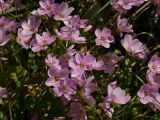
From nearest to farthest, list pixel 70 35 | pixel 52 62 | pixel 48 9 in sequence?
1. pixel 52 62
2. pixel 70 35
3. pixel 48 9

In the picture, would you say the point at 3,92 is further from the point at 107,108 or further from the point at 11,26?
the point at 107,108

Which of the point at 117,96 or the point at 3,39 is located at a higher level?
the point at 3,39

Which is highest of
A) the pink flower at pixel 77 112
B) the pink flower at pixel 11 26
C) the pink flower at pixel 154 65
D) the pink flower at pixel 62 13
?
the pink flower at pixel 62 13

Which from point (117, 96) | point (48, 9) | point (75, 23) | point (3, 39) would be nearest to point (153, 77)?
point (117, 96)

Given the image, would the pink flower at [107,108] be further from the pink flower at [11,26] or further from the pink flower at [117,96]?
the pink flower at [11,26]

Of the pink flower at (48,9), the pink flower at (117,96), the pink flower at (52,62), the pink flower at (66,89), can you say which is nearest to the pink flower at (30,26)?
the pink flower at (48,9)
